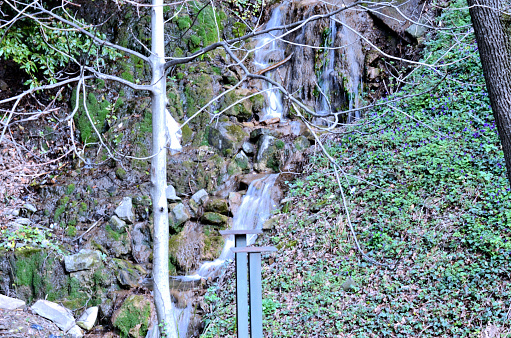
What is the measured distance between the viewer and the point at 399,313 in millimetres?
4453

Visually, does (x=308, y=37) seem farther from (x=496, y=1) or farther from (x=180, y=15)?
(x=496, y=1)

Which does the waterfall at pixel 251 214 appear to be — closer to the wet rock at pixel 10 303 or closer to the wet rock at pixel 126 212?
the wet rock at pixel 126 212

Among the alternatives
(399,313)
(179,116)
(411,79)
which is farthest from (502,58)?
(179,116)

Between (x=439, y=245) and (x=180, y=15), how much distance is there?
9.10m

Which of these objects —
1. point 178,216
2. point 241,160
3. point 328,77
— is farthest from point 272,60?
point 178,216

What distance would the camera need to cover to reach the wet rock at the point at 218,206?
743cm

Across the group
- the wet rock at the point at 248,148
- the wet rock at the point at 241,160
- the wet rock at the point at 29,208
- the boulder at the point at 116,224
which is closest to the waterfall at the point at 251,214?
the wet rock at the point at 241,160

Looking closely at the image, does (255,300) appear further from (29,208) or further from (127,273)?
(29,208)

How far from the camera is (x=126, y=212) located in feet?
24.6

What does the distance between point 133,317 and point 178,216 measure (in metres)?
2.05

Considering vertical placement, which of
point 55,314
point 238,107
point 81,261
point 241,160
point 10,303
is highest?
point 238,107

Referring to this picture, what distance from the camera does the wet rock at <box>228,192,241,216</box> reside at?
24.6 feet

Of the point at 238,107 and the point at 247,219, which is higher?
the point at 238,107

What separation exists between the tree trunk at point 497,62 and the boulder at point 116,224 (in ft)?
20.2
